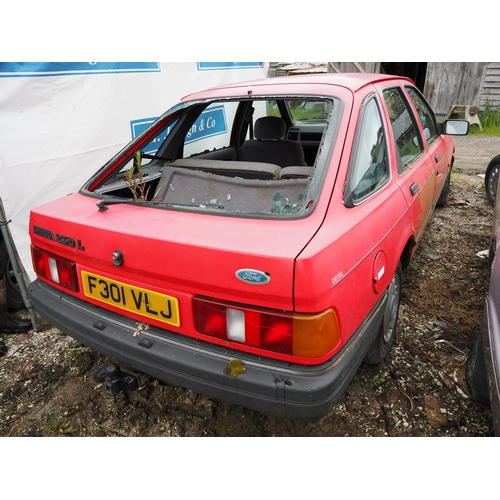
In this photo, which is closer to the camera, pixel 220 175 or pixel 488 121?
pixel 220 175

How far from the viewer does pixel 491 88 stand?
10961 millimetres

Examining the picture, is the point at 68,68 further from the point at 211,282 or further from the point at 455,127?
the point at 455,127

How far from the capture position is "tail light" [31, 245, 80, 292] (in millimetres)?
2088

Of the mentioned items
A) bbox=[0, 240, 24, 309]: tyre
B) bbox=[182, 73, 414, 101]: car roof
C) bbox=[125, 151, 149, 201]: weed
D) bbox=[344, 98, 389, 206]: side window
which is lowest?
bbox=[0, 240, 24, 309]: tyre

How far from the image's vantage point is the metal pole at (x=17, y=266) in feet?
9.87

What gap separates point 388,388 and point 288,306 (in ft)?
4.24

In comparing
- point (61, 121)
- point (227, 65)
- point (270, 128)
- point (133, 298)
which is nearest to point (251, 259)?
point (133, 298)

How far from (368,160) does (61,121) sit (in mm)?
2542

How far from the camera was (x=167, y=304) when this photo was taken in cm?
177

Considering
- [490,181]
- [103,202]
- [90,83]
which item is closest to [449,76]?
[490,181]

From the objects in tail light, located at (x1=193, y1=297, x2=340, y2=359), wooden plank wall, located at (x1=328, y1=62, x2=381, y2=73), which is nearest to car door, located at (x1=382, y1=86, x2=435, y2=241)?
tail light, located at (x1=193, y1=297, x2=340, y2=359)

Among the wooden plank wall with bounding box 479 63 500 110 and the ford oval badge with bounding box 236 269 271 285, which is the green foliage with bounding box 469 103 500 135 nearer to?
the wooden plank wall with bounding box 479 63 500 110

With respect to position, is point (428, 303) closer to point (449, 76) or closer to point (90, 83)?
point (90, 83)

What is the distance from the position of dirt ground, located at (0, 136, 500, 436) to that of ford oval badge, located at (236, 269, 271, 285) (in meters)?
1.08
